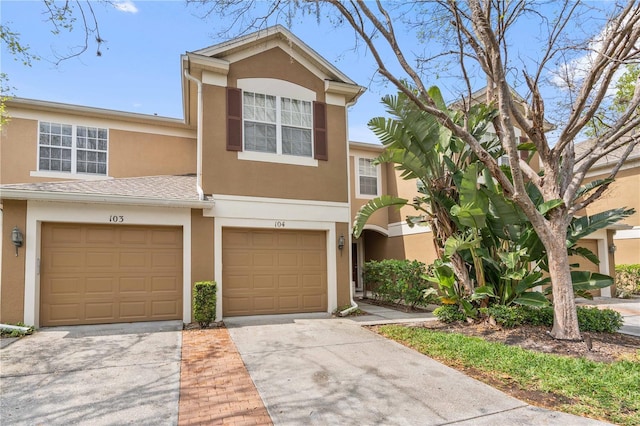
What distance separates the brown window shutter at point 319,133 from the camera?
33.7 feet

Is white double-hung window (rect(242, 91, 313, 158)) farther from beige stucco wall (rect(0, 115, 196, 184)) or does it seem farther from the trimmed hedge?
the trimmed hedge

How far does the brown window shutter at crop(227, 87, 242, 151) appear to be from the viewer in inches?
368

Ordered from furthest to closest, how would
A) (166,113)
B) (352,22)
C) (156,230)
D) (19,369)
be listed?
(166,113) → (156,230) → (352,22) → (19,369)

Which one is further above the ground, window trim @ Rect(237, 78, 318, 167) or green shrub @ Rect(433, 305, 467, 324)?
window trim @ Rect(237, 78, 318, 167)

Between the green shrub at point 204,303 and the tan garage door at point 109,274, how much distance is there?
0.79 m

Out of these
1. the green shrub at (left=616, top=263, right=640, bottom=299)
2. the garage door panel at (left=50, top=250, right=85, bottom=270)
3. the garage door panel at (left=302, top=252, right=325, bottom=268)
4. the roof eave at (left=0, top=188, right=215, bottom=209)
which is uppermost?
the roof eave at (left=0, top=188, right=215, bottom=209)

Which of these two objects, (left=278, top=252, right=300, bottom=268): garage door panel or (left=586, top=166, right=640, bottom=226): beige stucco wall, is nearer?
(left=278, top=252, right=300, bottom=268): garage door panel

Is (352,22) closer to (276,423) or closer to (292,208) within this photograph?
(292,208)

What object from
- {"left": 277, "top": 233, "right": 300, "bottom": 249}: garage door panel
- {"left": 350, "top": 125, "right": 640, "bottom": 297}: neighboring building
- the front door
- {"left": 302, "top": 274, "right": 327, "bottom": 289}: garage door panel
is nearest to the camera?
{"left": 277, "top": 233, "right": 300, "bottom": 249}: garage door panel

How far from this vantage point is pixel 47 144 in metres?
11.7

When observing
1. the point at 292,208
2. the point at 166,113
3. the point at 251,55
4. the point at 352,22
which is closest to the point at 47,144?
the point at 166,113

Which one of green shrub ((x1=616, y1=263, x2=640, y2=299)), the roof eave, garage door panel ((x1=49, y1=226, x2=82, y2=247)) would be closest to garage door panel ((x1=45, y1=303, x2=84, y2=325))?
garage door panel ((x1=49, y1=226, x2=82, y2=247))

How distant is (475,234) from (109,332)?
7.64 metres

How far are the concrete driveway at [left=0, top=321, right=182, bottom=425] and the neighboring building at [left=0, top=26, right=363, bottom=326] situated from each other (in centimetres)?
105
